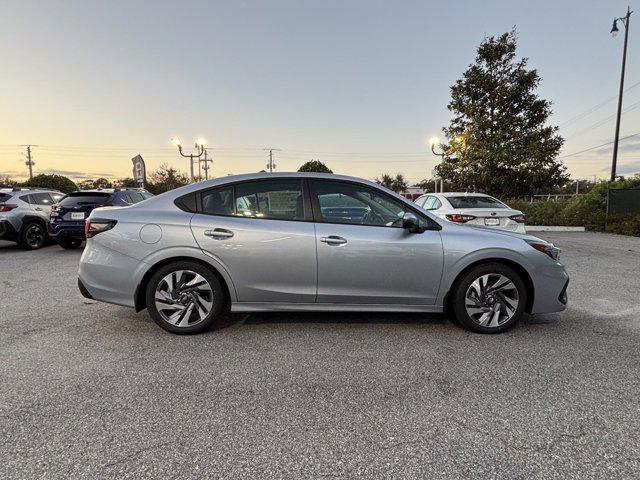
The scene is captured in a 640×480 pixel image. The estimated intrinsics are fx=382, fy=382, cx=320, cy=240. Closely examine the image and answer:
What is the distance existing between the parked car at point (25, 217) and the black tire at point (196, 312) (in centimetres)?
827

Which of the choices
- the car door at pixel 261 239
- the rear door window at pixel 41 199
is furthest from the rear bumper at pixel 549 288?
the rear door window at pixel 41 199

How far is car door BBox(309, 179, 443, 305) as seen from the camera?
11.9 feet

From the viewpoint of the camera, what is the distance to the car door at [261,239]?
3635 millimetres

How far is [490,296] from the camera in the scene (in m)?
3.77

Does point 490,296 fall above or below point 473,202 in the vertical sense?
below

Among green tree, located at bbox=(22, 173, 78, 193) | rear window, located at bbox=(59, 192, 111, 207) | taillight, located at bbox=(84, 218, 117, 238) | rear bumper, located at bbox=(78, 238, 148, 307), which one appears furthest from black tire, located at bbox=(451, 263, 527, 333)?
green tree, located at bbox=(22, 173, 78, 193)

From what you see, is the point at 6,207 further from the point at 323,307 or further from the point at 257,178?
the point at 323,307

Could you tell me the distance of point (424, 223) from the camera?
12.3 ft

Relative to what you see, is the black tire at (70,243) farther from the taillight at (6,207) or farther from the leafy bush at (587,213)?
the leafy bush at (587,213)

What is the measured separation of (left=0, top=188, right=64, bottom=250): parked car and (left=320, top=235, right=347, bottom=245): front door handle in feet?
31.4

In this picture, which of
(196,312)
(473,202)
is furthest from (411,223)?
(473,202)

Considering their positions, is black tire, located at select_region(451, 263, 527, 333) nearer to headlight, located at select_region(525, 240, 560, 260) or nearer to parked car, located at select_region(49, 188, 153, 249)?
headlight, located at select_region(525, 240, 560, 260)

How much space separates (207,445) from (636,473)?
2.22 m

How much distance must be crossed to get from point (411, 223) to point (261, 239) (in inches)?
56.4
